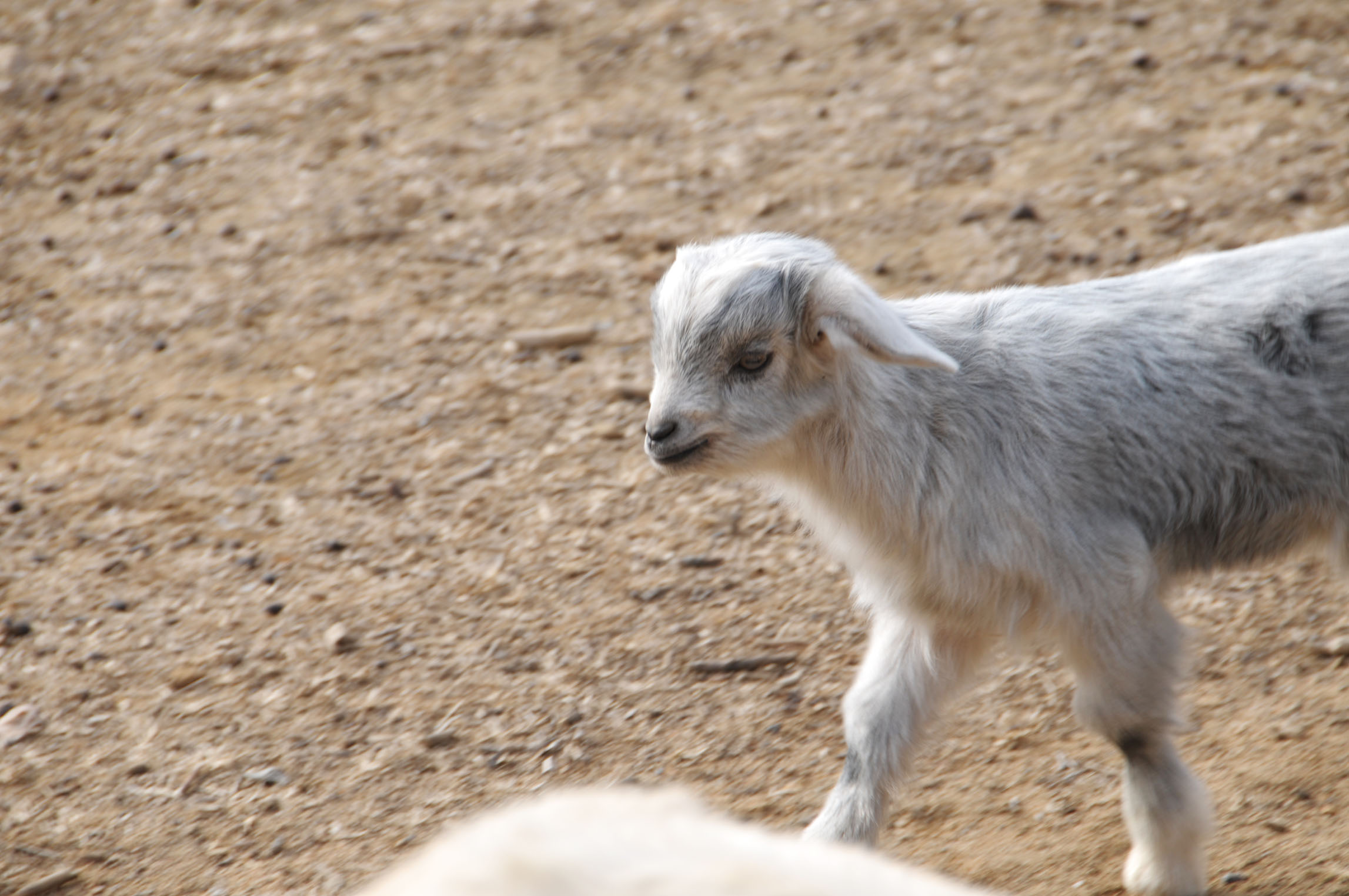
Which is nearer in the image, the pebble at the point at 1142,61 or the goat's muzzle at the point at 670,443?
the goat's muzzle at the point at 670,443

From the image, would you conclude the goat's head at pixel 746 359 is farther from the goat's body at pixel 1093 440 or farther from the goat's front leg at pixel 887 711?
the goat's front leg at pixel 887 711

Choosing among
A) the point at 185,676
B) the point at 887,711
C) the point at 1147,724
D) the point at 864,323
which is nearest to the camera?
the point at 864,323

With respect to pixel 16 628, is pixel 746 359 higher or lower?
higher

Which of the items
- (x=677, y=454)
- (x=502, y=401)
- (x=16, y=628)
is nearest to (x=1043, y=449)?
(x=677, y=454)

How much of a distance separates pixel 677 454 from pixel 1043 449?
3.12ft

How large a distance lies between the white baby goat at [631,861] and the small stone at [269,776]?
9.39ft

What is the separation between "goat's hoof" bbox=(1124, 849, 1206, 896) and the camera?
4051 millimetres

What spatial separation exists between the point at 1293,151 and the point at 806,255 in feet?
13.3

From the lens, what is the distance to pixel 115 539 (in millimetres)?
5949

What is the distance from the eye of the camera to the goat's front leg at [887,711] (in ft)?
13.4

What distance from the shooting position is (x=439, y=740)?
Result: 4992 mm

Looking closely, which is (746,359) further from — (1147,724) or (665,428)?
(1147,724)

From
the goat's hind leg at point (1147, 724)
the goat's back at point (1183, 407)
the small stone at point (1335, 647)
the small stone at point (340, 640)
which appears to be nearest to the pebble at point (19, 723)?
the small stone at point (340, 640)

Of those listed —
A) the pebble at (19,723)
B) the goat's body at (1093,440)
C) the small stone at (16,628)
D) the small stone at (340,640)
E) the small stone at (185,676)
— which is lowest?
the small stone at (340,640)
